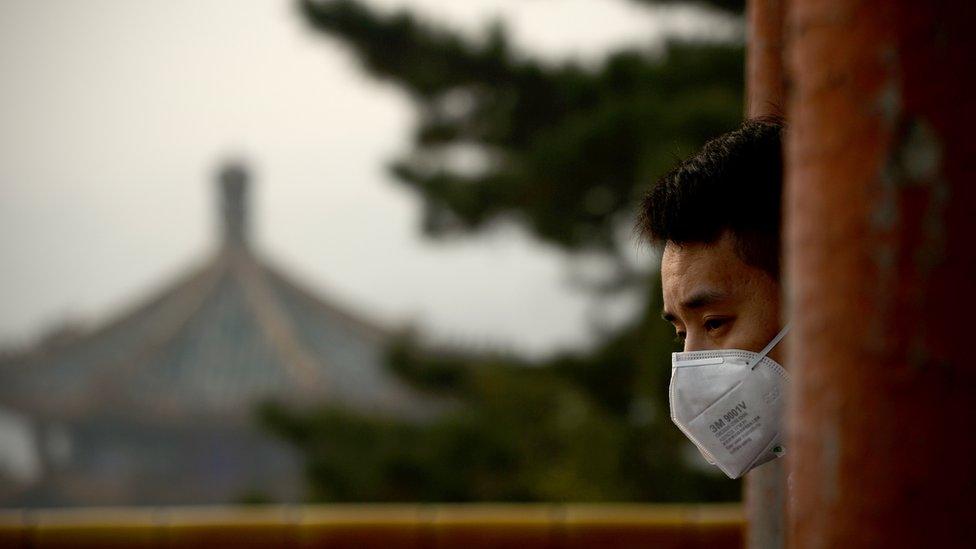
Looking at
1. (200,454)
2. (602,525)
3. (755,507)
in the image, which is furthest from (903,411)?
(200,454)

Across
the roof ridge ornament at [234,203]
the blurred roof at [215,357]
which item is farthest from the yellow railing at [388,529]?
the roof ridge ornament at [234,203]

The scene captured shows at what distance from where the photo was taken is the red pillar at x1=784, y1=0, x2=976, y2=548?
26.8 inches

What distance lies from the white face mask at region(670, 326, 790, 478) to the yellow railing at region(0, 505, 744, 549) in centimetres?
249

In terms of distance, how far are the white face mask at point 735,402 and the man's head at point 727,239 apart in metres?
0.02

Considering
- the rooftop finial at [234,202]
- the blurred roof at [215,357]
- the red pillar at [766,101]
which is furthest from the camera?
the rooftop finial at [234,202]

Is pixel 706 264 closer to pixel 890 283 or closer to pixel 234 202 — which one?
pixel 890 283

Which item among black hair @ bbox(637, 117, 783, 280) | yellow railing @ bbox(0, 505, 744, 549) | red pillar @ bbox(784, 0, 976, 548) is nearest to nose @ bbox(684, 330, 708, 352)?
black hair @ bbox(637, 117, 783, 280)

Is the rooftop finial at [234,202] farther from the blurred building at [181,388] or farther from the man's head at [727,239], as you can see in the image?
the man's head at [727,239]

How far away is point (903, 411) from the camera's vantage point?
27.1 inches

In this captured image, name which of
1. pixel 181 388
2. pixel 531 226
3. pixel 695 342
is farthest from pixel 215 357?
pixel 695 342

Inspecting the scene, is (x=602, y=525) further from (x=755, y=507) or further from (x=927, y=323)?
(x=927, y=323)

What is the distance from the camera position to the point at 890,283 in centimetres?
70

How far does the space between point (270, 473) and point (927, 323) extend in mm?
18208

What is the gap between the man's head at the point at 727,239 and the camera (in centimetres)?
155
